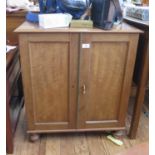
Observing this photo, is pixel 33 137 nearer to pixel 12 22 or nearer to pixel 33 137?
pixel 33 137

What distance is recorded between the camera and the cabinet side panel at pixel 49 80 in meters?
1.36

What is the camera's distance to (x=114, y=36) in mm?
1354

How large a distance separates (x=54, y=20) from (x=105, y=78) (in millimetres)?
548

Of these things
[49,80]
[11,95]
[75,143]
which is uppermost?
[49,80]

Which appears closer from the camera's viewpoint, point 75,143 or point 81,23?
point 81,23

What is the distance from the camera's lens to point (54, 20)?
52.2 inches

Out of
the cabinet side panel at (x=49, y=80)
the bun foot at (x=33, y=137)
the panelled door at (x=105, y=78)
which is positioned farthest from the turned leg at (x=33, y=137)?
the panelled door at (x=105, y=78)

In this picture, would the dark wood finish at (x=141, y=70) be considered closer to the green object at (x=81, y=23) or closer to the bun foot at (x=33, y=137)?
the green object at (x=81, y=23)

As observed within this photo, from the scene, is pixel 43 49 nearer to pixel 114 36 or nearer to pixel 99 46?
pixel 99 46

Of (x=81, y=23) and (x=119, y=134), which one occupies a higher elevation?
(x=81, y=23)

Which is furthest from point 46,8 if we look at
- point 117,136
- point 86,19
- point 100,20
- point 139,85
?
point 117,136

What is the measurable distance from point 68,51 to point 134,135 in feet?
3.04

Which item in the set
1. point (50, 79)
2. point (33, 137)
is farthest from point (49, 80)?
point (33, 137)

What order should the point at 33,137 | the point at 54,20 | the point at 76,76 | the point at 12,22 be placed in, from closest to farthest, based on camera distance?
the point at 54,20, the point at 76,76, the point at 33,137, the point at 12,22
